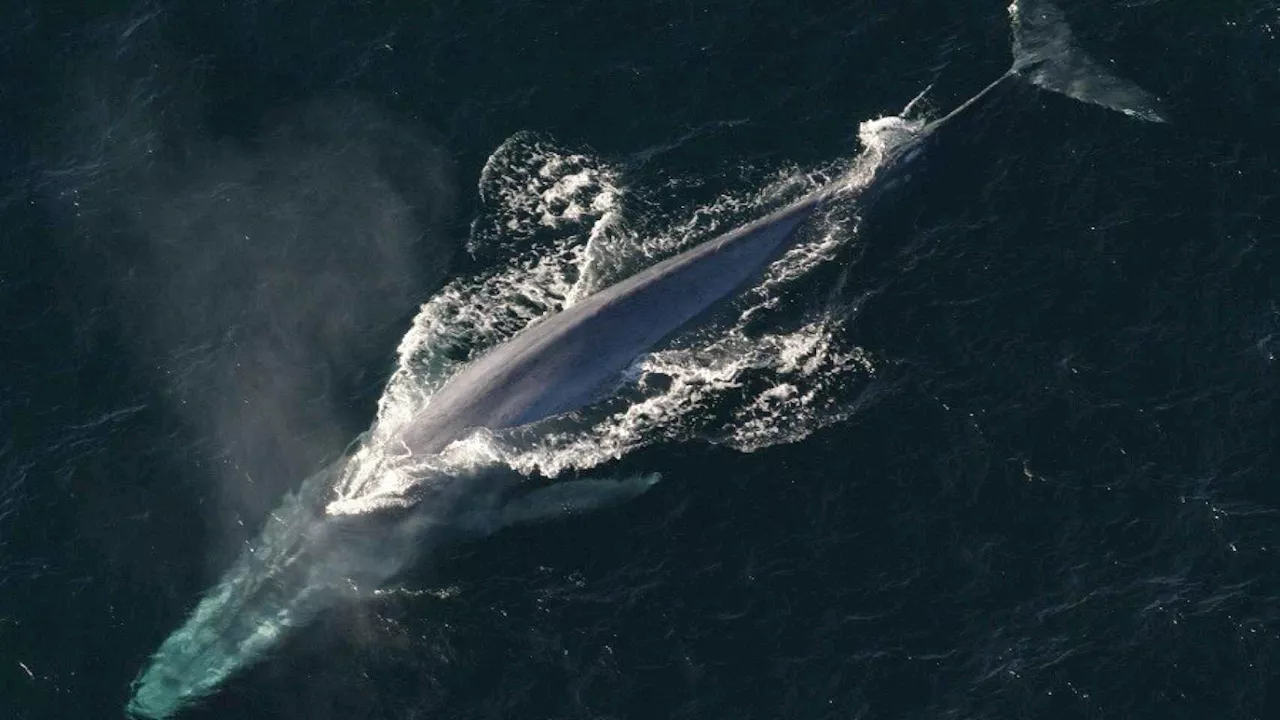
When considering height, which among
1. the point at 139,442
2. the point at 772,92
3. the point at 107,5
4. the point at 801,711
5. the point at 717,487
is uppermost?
the point at 107,5

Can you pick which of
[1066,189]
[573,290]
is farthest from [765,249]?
[1066,189]

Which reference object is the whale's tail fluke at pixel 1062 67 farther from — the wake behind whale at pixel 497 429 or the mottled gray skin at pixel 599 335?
the wake behind whale at pixel 497 429

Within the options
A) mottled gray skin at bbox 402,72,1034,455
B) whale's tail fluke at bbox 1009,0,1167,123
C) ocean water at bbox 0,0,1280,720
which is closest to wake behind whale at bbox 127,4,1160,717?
mottled gray skin at bbox 402,72,1034,455

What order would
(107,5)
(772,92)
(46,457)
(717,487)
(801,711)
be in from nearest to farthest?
(801,711) → (717,487) → (46,457) → (772,92) → (107,5)

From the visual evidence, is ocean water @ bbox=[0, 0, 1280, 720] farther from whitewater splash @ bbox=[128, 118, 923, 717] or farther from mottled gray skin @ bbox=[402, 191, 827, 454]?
mottled gray skin @ bbox=[402, 191, 827, 454]

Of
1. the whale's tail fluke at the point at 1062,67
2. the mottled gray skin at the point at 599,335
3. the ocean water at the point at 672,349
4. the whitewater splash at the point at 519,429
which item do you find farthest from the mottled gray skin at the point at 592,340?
the whale's tail fluke at the point at 1062,67

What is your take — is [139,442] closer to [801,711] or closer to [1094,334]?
[801,711]
